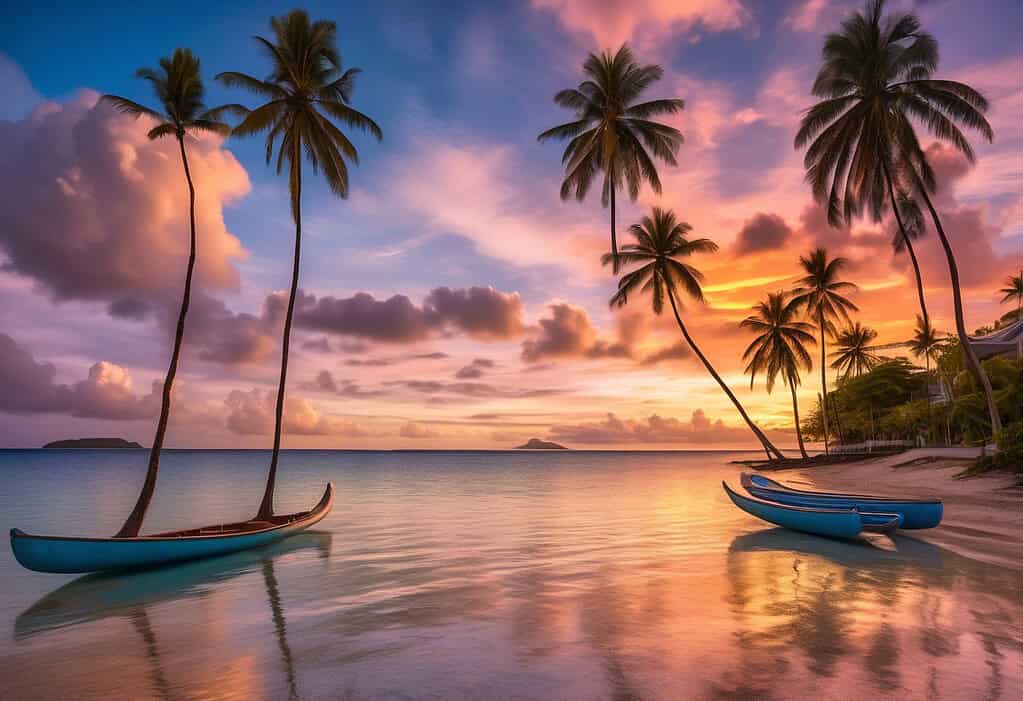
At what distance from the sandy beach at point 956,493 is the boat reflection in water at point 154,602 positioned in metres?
14.2

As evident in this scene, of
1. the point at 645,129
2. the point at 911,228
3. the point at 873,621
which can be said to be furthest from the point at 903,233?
the point at 873,621

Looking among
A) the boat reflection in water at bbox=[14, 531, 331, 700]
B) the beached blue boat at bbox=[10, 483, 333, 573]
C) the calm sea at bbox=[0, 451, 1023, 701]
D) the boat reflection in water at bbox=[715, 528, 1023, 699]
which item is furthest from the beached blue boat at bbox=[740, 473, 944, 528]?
the beached blue boat at bbox=[10, 483, 333, 573]

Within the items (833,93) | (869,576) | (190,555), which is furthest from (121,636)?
(833,93)

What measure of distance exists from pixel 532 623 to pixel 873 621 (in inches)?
187

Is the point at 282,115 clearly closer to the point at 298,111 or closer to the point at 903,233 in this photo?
the point at 298,111

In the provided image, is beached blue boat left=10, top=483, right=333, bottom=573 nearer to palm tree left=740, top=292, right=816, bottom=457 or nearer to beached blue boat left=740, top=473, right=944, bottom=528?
beached blue boat left=740, top=473, right=944, bottom=528

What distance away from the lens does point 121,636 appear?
8508 millimetres

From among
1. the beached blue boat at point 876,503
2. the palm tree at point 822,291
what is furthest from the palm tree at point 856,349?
the beached blue boat at point 876,503

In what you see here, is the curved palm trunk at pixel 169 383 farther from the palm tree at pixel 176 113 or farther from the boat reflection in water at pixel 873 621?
the boat reflection in water at pixel 873 621

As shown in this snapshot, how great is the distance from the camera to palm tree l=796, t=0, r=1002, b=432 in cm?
2278

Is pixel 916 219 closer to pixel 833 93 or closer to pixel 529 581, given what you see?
pixel 833 93

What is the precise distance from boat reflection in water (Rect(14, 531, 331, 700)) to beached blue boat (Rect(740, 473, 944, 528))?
1435 cm

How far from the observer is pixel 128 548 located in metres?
12.2

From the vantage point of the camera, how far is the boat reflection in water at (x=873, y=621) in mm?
6062
